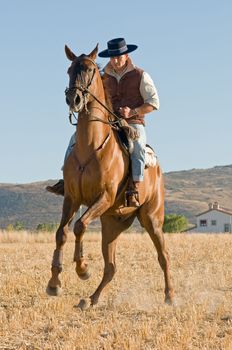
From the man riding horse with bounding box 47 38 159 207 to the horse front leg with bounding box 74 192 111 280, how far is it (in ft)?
2.98

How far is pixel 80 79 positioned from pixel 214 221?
10240 cm

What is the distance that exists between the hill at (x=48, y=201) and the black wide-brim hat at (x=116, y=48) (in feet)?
390

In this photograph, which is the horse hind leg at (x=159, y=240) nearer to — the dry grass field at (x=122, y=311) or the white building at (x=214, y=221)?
the dry grass field at (x=122, y=311)

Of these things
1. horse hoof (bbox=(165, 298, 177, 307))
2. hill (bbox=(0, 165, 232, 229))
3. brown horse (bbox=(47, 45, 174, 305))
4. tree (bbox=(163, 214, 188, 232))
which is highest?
brown horse (bbox=(47, 45, 174, 305))

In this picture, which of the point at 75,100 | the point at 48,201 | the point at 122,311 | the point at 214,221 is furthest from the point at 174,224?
the point at 75,100

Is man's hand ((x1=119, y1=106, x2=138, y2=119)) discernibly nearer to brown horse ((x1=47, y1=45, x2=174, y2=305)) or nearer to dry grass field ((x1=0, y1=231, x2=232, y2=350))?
brown horse ((x1=47, y1=45, x2=174, y2=305))

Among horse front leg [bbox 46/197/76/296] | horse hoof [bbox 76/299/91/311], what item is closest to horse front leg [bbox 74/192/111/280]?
horse front leg [bbox 46/197/76/296]

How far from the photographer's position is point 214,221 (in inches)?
4345

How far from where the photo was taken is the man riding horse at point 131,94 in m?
10.7

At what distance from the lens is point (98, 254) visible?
67.7ft

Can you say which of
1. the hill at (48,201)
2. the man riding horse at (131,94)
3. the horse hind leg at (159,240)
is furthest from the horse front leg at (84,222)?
the hill at (48,201)

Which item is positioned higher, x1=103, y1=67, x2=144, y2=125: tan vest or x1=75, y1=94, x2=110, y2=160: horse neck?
x1=103, y1=67, x2=144, y2=125: tan vest

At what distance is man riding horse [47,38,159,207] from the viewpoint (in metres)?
10.7

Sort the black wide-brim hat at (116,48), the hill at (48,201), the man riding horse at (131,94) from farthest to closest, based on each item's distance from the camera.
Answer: the hill at (48,201)
the black wide-brim hat at (116,48)
the man riding horse at (131,94)
